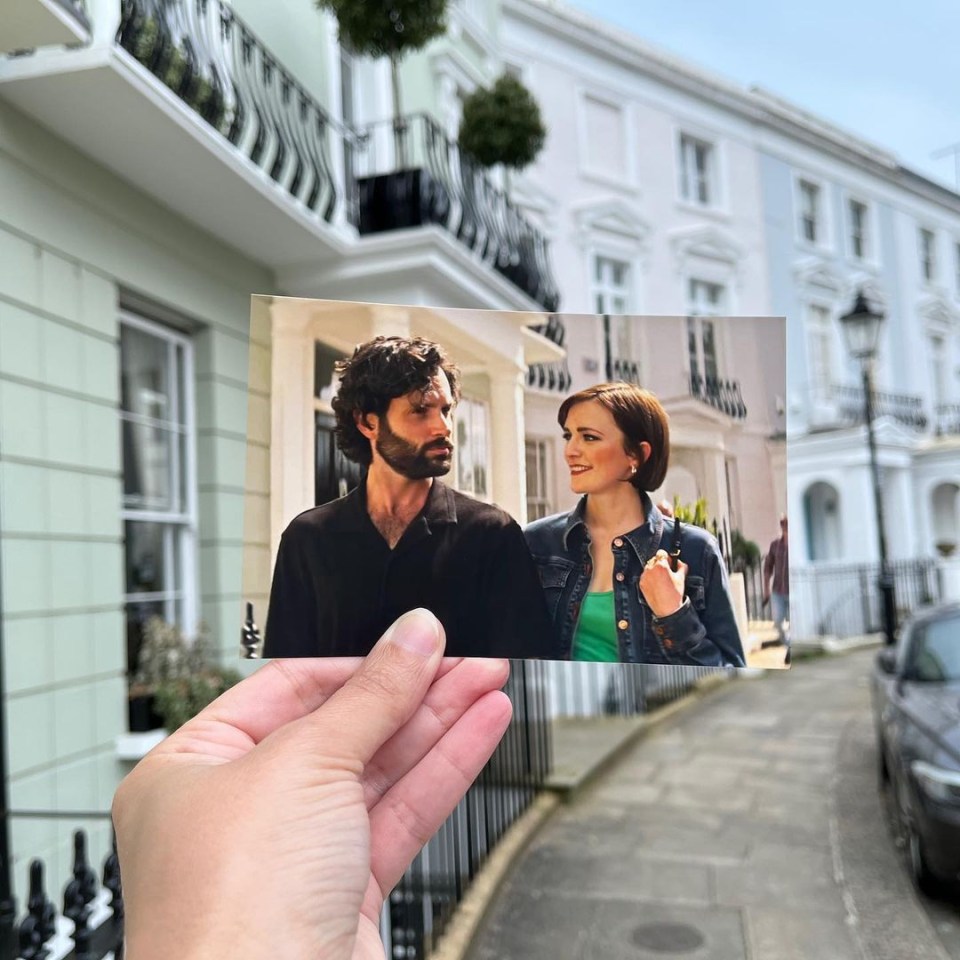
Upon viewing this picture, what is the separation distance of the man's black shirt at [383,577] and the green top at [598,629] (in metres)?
0.12

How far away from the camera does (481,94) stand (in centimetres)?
728

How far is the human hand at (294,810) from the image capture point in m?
1.07

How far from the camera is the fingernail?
1281 mm

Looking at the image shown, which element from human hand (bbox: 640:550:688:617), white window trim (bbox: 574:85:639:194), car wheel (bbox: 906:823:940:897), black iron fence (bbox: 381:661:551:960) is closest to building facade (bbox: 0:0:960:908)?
human hand (bbox: 640:550:688:617)

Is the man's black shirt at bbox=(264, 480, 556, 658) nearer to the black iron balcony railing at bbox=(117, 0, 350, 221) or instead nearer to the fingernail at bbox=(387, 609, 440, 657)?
the fingernail at bbox=(387, 609, 440, 657)

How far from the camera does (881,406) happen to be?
61.8 feet

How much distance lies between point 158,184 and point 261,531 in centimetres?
358

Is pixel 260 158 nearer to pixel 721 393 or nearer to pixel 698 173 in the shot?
pixel 721 393

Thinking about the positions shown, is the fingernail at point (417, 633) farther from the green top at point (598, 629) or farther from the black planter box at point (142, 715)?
the black planter box at point (142, 715)

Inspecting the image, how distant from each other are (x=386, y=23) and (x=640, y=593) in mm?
5029

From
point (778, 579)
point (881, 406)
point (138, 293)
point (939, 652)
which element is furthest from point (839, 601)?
point (778, 579)

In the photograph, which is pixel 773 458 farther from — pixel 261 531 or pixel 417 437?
pixel 261 531

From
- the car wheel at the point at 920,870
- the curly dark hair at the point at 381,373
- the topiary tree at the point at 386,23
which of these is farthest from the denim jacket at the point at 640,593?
the topiary tree at the point at 386,23

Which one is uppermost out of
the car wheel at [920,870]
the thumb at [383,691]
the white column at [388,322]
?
the white column at [388,322]
